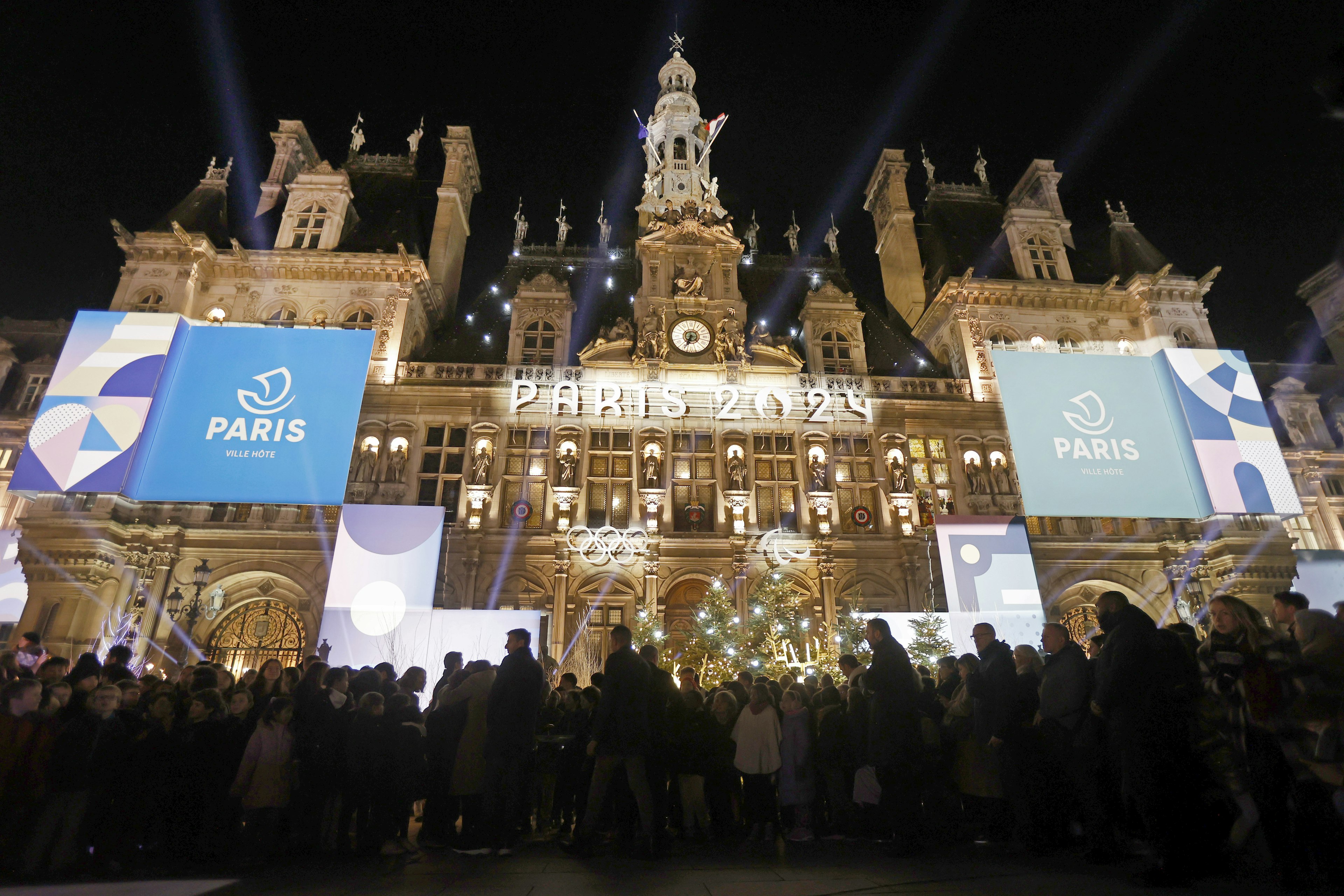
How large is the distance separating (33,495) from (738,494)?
70.4 feet

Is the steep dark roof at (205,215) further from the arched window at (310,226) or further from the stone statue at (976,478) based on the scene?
the stone statue at (976,478)

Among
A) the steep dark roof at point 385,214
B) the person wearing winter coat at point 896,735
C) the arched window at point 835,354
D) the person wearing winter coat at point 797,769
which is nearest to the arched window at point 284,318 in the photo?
the steep dark roof at point 385,214

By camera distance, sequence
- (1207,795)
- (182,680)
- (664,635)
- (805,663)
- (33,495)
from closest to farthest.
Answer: (1207,795) < (182,680) < (805,663) < (664,635) < (33,495)

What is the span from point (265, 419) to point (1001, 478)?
2333cm

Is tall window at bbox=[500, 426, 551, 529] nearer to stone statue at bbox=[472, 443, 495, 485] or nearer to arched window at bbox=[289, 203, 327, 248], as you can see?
stone statue at bbox=[472, 443, 495, 485]

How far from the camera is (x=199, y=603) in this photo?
18.9 metres

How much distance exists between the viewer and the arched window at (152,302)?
23.7 m

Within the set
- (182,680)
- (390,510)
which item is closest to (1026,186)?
(390,510)

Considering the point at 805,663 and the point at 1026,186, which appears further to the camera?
the point at 1026,186

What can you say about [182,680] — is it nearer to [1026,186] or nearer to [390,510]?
[390,510]

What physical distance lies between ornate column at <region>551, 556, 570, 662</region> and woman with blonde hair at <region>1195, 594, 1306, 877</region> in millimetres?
17217

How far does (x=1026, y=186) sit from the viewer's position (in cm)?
3300

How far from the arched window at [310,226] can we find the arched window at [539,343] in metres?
8.83

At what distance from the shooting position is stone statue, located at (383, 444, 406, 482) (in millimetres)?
22578
